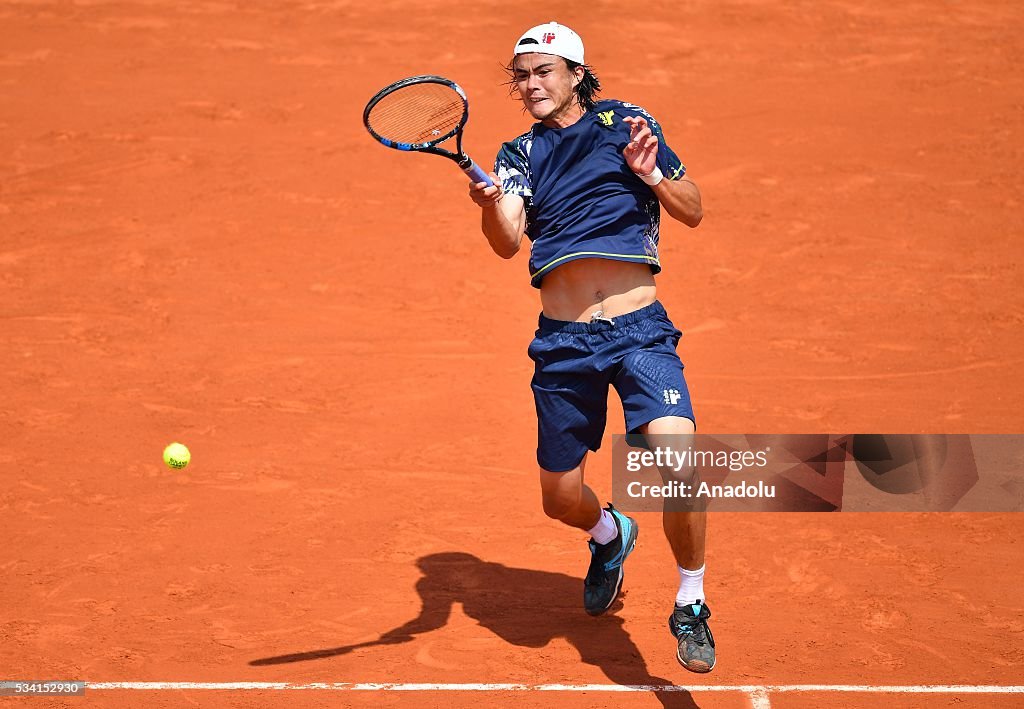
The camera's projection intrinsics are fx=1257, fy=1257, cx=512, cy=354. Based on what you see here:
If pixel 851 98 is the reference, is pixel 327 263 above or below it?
below

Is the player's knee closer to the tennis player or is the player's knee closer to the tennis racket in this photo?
the tennis player

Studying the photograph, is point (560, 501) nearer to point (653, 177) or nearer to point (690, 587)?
point (690, 587)

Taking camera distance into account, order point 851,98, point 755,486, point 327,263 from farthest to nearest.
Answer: point 851,98 < point 327,263 < point 755,486

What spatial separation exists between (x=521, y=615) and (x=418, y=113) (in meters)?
2.78

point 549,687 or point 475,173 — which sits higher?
point 475,173

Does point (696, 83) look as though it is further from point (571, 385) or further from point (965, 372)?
point (571, 385)

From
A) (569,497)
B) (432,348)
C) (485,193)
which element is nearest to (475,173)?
(485,193)

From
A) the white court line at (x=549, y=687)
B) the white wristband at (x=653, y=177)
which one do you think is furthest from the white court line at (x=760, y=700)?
the white wristband at (x=653, y=177)

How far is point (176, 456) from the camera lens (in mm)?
8281

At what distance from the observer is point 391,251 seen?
11445 mm

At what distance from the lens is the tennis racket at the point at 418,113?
582 cm

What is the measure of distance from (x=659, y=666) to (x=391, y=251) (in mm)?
5932

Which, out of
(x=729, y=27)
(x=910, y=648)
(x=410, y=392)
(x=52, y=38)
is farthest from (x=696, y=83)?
(x=910, y=648)

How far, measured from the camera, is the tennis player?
5664 millimetres
